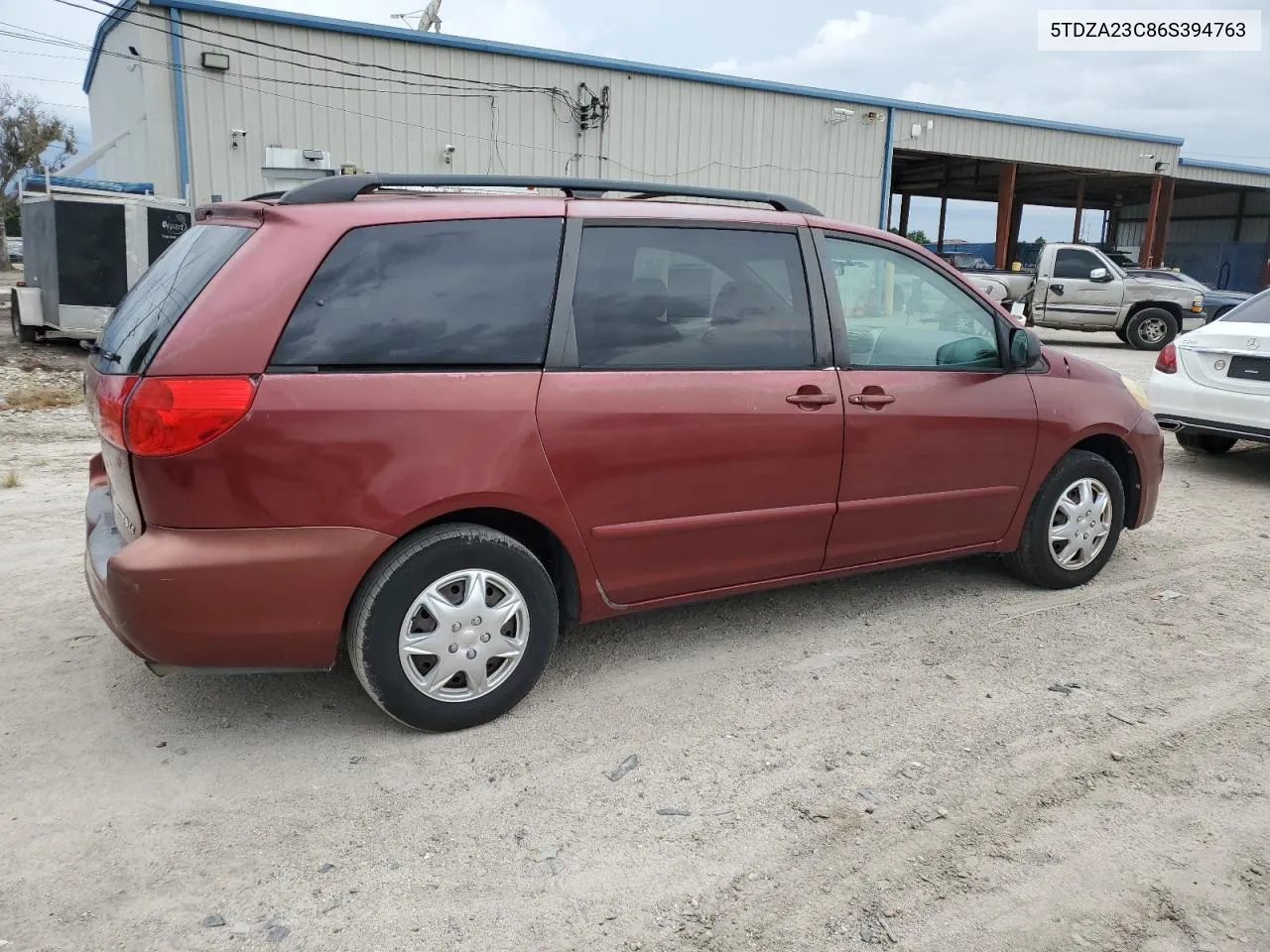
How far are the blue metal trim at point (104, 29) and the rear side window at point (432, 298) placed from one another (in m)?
14.0

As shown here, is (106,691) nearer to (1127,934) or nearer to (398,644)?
(398,644)

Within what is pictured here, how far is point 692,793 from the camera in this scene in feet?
9.77

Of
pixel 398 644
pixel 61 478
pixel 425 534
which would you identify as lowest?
pixel 61 478

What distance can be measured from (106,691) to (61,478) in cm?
358

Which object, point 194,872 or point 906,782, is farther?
point 906,782

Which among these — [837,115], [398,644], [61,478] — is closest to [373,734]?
[398,644]

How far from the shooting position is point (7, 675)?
364 centimetres

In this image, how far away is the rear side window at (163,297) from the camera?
2.94 metres

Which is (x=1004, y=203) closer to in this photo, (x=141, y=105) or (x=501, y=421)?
(x=141, y=105)

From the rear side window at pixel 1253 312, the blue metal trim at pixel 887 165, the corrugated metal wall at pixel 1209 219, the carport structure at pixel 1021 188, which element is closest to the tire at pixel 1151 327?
the blue metal trim at pixel 887 165

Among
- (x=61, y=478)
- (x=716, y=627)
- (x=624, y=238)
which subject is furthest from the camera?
(x=61, y=478)

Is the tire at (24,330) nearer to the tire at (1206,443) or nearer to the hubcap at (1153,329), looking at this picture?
the tire at (1206,443)

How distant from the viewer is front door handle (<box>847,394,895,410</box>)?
3906mm

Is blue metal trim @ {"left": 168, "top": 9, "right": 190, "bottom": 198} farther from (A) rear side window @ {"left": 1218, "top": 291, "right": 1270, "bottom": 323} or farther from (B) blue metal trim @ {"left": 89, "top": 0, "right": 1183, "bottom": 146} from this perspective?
(A) rear side window @ {"left": 1218, "top": 291, "right": 1270, "bottom": 323}
